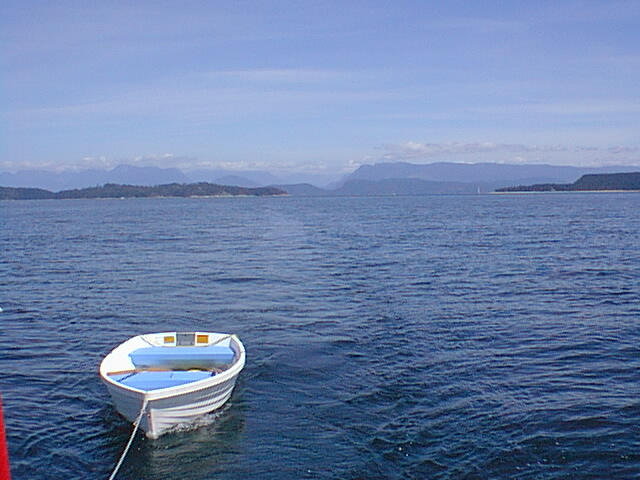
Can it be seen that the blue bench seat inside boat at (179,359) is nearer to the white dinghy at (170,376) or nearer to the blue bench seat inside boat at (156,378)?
the white dinghy at (170,376)

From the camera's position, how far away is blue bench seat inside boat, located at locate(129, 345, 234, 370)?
1836 cm

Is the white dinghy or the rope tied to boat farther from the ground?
the white dinghy

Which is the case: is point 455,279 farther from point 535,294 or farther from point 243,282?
point 243,282

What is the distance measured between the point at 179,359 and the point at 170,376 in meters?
1.24

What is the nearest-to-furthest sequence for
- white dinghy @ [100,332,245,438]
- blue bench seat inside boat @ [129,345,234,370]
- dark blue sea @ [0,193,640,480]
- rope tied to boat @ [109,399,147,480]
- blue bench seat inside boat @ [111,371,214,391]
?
rope tied to boat @ [109,399,147,480], dark blue sea @ [0,193,640,480], white dinghy @ [100,332,245,438], blue bench seat inside boat @ [111,371,214,391], blue bench seat inside boat @ [129,345,234,370]

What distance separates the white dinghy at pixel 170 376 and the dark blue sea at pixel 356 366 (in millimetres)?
560

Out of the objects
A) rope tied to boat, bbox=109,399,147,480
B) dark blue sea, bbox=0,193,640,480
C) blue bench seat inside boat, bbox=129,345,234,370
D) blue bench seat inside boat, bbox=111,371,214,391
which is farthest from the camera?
blue bench seat inside boat, bbox=129,345,234,370

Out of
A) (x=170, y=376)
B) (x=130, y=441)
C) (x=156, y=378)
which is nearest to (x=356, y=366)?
(x=170, y=376)

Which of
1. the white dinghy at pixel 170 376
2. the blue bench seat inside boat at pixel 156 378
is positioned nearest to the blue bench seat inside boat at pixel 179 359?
the white dinghy at pixel 170 376

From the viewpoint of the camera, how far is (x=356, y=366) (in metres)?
20.7

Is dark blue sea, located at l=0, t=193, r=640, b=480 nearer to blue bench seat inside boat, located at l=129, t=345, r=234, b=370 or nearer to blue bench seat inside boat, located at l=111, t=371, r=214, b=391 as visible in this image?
blue bench seat inside boat, located at l=111, t=371, r=214, b=391

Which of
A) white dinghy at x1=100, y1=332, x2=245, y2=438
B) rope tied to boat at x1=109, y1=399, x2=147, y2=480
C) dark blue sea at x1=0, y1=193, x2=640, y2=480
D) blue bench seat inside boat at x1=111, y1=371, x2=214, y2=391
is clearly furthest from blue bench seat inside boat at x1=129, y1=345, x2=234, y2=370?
rope tied to boat at x1=109, y1=399, x2=147, y2=480

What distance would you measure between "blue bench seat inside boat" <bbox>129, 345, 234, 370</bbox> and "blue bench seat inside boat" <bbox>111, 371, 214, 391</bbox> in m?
0.64

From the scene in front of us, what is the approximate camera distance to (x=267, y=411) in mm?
17078
